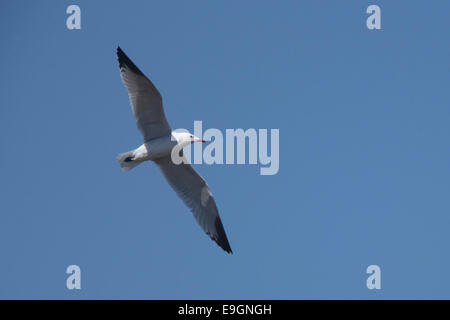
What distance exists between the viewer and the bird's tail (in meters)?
10.5

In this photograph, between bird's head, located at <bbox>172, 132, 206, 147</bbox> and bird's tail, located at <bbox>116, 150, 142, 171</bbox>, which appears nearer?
bird's tail, located at <bbox>116, 150, 142, 171</bbox>

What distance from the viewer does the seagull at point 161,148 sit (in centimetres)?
1052

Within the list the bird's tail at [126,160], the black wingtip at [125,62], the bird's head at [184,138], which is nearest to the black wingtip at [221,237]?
the bird's head at [184,138]

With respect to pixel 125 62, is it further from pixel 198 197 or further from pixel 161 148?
pixel 198 197

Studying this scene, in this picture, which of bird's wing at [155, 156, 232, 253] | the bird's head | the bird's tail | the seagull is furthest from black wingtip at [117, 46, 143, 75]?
bird's wing at [155, 156, 232, 253]

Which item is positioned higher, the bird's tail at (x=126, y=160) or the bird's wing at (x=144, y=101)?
the bird's wing at (x=144, y=101)

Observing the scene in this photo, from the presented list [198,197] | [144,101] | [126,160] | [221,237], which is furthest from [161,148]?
[221,237]

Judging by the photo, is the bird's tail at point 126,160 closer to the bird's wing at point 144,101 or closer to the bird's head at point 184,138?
the bird's wing at point 144,101

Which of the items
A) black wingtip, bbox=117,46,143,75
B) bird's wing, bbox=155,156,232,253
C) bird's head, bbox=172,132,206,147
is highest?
black wingtip, bbox=117,46,143,75

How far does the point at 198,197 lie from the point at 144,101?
1.84m

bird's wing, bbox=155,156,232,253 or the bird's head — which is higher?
the bird's head

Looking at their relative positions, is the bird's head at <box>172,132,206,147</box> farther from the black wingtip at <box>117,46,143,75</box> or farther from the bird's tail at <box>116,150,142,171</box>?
the black wingtip at <box>117,46,143,75</box>
